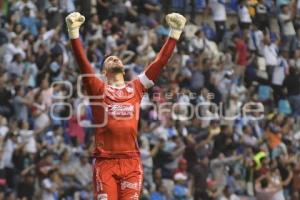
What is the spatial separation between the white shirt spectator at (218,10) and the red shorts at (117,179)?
15243 mm

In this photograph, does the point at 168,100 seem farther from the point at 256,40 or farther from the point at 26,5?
the point at 256,40

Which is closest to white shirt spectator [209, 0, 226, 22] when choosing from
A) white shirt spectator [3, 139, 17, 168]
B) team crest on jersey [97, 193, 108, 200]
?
white shirt spectator [3, 139, 17, 168]

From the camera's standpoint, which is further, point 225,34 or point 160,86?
point 225,34

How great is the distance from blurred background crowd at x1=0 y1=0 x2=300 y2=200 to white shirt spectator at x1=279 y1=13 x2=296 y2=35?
74mm

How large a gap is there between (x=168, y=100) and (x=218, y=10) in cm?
524

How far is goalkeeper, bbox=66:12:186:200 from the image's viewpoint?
38.2 feet

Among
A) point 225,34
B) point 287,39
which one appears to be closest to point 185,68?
point 225,34

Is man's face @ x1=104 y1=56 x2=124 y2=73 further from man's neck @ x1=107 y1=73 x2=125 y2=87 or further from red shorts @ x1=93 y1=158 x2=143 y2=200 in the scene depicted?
red shorts @ x1=93 y1=158 x2=143 y2=200

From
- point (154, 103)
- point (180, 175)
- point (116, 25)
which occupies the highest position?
point (116, 25)

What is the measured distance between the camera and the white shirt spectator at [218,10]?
2675 cm

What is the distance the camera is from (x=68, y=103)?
20984mm

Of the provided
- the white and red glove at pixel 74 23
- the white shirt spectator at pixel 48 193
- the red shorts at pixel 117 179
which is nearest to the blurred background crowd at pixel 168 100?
the white shirt spectator at pixel 48 193

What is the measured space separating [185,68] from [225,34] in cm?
288

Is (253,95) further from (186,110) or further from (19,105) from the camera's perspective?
(19,105)
